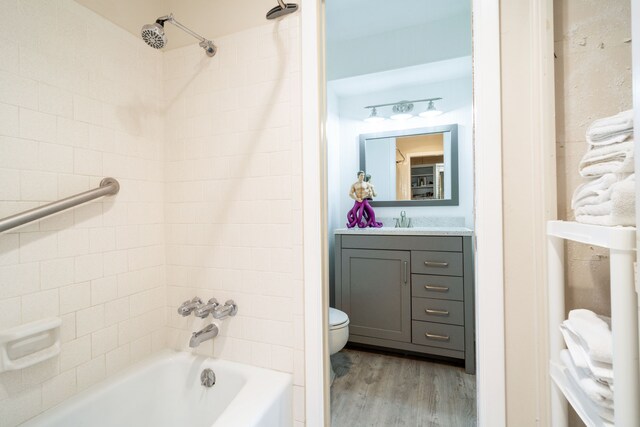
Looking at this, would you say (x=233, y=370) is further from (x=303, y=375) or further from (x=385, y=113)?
(x=385, y=113)

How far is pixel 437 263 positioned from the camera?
1.99 m

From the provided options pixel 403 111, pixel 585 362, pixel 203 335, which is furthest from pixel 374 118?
pixel 585 362

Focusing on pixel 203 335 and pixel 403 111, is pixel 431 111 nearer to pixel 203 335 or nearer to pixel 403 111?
pixel 403 111

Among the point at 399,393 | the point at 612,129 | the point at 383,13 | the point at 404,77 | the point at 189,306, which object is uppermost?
the point at 383,13

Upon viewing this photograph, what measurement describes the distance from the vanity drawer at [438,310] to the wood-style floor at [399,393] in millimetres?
380

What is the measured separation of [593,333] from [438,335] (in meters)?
1.58

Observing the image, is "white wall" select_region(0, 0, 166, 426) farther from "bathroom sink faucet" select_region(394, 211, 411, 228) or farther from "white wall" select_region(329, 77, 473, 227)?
"bathroom sink faucet" select_region(394, 211, 411, 228)

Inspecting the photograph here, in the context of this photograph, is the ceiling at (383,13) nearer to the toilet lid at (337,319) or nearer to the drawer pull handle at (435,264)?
the drawer pull handle at (435,264)

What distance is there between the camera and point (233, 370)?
1170 mm

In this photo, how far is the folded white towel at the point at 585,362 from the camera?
1.64 feet

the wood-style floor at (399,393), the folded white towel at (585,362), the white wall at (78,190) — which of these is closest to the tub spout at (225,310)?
the white wall at (78,190)

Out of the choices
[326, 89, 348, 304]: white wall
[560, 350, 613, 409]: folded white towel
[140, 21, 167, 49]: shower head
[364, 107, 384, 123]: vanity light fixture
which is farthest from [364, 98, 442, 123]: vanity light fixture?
[560, 350, 613, 409]: folded white towel

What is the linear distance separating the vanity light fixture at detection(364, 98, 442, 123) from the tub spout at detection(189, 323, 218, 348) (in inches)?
89.3

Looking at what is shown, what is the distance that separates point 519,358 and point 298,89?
123 centimetres
